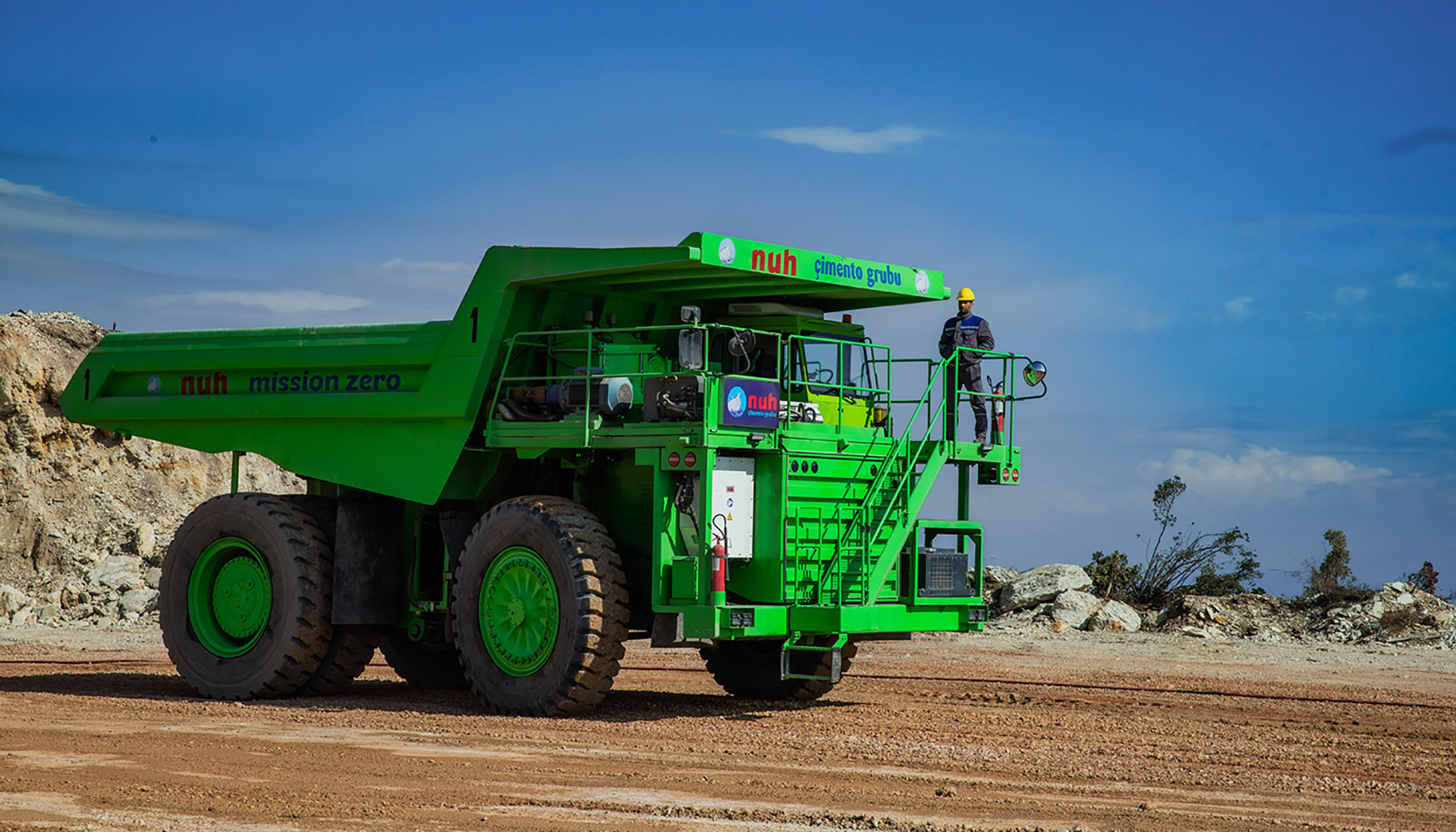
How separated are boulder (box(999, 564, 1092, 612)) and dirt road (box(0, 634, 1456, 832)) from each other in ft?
25.2

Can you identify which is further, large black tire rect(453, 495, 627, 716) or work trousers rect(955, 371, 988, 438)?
work trousers rect(955, 371, 988, 438)

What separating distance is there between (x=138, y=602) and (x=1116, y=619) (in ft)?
53.8

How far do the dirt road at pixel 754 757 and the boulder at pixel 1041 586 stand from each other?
7.68 m

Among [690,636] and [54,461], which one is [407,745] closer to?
[690,636]

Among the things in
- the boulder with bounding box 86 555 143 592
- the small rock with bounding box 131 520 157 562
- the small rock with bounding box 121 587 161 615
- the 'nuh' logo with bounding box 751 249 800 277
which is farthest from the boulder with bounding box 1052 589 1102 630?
the small rock with bounding box 131 520 157 562

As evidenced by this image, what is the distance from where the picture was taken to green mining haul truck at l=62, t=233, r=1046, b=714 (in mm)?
12422

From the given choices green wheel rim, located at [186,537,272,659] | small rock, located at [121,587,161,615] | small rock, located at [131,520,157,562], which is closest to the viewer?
green wheel rim, located at [186,537,272,659]

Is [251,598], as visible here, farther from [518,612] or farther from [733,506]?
[733,506]

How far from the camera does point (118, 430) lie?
1698cm

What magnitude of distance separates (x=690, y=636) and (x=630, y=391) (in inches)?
83.5

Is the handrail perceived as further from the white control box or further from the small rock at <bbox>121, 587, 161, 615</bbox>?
the small rock at <bbox>121, 587, 161, 615</bbox>

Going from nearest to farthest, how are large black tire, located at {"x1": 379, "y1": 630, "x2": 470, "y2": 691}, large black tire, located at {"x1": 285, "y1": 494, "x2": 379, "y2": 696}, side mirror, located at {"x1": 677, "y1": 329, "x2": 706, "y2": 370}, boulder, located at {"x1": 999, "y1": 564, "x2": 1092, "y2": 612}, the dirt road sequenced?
the dirt road < side mirror, located at {"x1": 677, "y1": 329, "x2": 706, "y2": 370} < large black tire, located at {"x1": 285, "y1": 494, "x2": 379, "y2": 696} < large black tire, located at {"x1": 379, "y1": 630, "x2": 470, "y2": 691} < boulder, located at {"x1": 999, "y1": 564, "x2": 1092, "y2": 612}

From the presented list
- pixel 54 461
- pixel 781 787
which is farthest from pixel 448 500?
pixel 54 461

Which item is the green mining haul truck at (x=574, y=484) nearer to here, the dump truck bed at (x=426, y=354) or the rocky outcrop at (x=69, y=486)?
the dump truck bed at (x=426, y=354)
